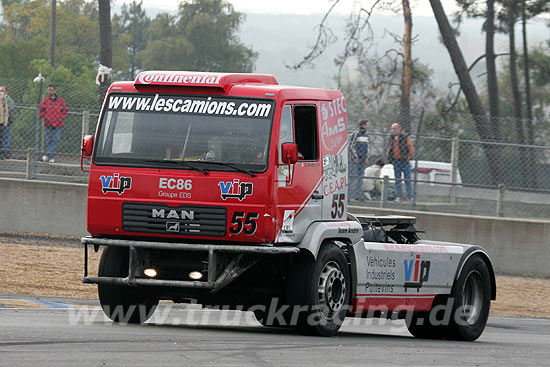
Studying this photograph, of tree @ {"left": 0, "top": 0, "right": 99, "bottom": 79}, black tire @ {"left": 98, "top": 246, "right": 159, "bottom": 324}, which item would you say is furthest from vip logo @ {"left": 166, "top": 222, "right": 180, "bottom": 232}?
tree @ {"left": 0, "top": 0, "right": 99, "bottom": 79}

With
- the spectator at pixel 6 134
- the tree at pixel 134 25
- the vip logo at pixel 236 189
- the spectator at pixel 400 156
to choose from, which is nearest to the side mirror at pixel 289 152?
the vip logo at pixel 236 189

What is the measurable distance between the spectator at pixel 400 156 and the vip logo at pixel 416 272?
932 cm

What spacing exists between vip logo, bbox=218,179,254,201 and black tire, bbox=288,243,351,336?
892 mm

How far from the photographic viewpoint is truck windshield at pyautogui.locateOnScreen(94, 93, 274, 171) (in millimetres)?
10812

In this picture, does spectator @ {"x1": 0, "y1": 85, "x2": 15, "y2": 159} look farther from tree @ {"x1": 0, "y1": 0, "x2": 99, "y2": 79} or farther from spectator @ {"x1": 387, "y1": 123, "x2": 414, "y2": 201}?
tree @ {"x1": 0, "y1": 0, "x2": 99, "y2": 79}

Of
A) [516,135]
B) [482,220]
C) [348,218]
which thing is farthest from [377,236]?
[516,135]

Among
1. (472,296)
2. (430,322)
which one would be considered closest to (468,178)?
(472,296)

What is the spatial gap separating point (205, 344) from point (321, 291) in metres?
1.92

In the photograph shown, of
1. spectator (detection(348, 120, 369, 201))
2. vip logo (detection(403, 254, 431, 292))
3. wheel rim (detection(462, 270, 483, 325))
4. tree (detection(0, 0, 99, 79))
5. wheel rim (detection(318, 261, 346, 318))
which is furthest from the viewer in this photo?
tree (detection(0, 0, 99, 79))

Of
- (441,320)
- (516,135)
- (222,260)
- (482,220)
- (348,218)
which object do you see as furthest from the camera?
(516,135)

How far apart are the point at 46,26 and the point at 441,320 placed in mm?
98314

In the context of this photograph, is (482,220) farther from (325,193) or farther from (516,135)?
(325,193)

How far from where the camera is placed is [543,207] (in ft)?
73.2

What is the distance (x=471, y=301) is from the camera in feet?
42.9
